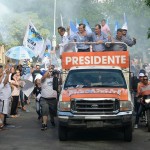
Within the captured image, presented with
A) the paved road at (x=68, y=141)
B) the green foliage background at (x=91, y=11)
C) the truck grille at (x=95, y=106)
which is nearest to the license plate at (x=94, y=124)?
the truck grille at (x=95, y=106)

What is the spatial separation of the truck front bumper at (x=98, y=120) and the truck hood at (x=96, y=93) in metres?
0.42

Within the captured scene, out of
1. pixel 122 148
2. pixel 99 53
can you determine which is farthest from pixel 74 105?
pixel 99 53

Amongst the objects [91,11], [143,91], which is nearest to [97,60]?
[143,91]

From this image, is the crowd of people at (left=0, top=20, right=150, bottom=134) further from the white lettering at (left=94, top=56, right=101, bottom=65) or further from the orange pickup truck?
the white lettering at (left=94, top=56, right=101, bottom=65)

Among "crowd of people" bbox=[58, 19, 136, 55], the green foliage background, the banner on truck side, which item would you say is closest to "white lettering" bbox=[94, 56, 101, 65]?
the banner on truck side

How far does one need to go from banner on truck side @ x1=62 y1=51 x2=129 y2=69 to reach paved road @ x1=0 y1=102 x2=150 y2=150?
1911 millimetres

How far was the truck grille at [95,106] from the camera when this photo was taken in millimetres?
10821

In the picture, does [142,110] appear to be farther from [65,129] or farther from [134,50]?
[134,50]

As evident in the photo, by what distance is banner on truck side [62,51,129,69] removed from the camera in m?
12.7

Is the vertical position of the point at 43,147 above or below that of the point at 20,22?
below

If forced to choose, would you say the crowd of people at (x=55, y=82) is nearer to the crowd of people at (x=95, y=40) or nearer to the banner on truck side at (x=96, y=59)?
the crowd of people at (x=95, y=40)

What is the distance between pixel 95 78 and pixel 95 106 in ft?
4.09

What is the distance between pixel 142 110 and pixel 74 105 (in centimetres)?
322

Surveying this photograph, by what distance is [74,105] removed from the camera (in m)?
10.9
